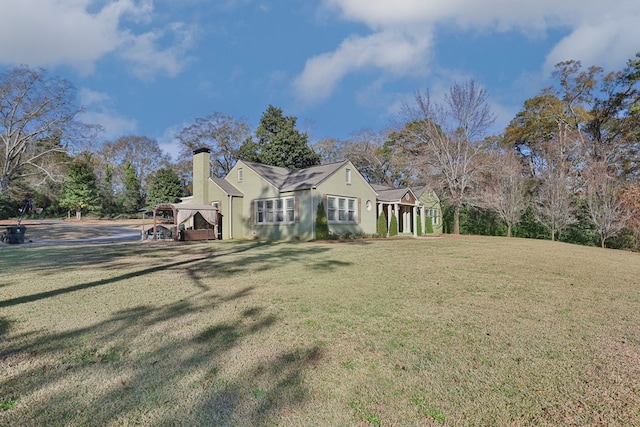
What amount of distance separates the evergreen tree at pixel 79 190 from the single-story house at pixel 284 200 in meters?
23.4

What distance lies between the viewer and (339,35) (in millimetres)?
18547

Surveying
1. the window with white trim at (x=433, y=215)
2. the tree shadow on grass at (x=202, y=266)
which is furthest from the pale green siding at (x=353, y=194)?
the window with white trim at (x=433, y=215)

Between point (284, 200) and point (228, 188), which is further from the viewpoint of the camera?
point (228, 188)

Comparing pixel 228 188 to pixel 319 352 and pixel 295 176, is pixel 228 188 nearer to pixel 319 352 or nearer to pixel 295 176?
pixel 295 176

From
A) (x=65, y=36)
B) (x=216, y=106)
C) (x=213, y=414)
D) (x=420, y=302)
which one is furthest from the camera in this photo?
(x=216, y=106)

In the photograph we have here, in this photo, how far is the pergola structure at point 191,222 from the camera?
19.0 meters

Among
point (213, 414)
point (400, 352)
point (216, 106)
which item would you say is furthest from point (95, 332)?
point (216, 106)

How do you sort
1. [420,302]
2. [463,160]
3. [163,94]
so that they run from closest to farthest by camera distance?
[420,302] < [163,94] < [463,160]

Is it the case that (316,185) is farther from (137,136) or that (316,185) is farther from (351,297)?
(137,136)

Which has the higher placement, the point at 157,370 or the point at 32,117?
the point at 32,117

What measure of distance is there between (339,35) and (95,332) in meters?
18.6

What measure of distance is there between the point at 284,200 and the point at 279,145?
47.7ft

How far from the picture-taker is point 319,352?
3.52 metres

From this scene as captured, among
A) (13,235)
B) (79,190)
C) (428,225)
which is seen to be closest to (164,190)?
(79,190)
